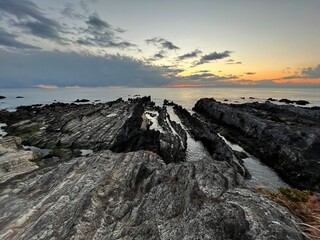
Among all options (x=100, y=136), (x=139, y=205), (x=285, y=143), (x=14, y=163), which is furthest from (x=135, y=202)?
(x=100, y=136)

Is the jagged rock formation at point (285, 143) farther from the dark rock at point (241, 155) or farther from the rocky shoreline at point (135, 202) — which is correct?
the rocky shoreline at point (135, 202)

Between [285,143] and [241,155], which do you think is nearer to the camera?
Result: [285,143]

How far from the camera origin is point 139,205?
49.2 feet

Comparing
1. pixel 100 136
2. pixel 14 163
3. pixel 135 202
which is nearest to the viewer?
pixel 135 202

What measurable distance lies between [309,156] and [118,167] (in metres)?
36.9

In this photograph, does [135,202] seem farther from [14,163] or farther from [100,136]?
[100,136]

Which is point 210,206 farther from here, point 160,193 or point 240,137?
point 240,137

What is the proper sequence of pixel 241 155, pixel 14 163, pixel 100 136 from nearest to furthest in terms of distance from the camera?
pixel 14 163
pixel 241 155
pixel 100 136

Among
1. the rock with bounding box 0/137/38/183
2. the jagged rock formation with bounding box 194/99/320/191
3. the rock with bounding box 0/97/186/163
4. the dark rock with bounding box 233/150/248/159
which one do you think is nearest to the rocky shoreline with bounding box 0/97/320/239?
the rock with bounding box 0/137/38/183

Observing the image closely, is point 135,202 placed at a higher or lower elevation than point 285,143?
higher

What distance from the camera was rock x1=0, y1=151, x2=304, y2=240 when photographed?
35.4ft

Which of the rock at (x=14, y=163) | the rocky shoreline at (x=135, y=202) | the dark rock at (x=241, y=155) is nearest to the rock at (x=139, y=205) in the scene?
the rocky shoreline at (x=135, y=202)

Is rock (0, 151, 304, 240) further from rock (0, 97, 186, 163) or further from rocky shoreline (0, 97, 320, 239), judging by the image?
rock (0, 97, 186, 163)

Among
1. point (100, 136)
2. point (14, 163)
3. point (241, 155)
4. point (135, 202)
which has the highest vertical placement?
point (135, 202)
